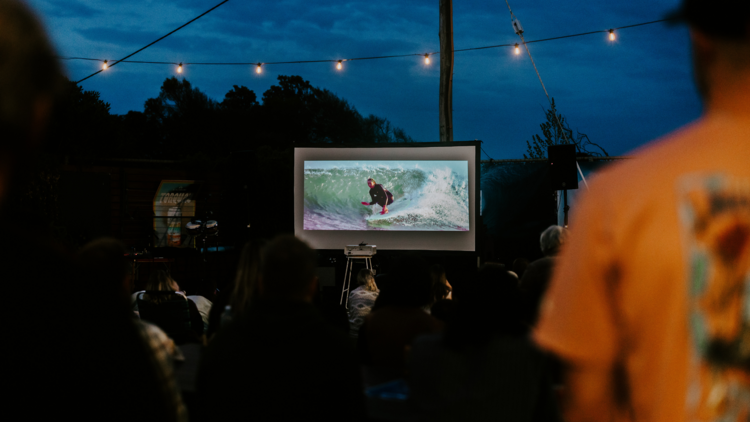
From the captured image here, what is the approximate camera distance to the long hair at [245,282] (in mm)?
2893

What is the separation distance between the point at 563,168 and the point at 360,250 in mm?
3330

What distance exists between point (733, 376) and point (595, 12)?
64.3 feet

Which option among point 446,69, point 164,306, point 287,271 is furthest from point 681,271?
point 446,69

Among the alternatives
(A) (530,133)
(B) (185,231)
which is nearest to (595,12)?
(A) (530,133)

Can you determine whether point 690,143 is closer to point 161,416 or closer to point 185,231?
point 161,416

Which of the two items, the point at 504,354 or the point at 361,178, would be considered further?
the point at 361,178

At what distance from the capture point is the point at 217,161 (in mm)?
11039

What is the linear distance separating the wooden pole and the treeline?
9738 mm

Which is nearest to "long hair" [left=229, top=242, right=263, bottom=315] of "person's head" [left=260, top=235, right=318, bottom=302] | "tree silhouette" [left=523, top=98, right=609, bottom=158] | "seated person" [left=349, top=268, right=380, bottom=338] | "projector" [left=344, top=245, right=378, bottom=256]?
"person's head" [left=260, top=235, right=318, bottom=302]

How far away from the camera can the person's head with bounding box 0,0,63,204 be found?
1.66ft

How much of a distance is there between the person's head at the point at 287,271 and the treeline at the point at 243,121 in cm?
1595

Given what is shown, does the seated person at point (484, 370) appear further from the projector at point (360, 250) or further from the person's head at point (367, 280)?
the projector at point (360, 250)

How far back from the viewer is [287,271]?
199 cm

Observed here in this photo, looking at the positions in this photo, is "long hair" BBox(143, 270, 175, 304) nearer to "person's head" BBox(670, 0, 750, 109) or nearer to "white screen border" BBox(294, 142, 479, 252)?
"person's head" BBox(670, 0, 750, 109)
